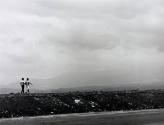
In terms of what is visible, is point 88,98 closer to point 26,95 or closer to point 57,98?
point 57,98

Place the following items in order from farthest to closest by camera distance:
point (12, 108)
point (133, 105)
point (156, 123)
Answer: point (133, 105), point (12, 108), point (156, 123)

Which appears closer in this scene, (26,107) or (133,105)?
(26,107)

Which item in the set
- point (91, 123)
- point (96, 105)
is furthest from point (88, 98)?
point (91, 123)


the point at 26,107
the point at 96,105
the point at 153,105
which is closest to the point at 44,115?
the point at 26,107

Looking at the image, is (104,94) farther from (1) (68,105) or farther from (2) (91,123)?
(2) (91,123)

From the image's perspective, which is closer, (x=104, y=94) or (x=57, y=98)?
(x=57, y=98)

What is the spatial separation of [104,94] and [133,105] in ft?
16.8

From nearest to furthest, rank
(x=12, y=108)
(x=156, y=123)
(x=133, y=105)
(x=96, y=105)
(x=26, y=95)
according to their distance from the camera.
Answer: (x=156, y=123) → (x=12, y=108) → (x=26, y=95) → (x=96, y=105) → (x=133, y=105)

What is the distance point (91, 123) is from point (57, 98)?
68.6 ft

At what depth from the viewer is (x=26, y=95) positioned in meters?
61.9

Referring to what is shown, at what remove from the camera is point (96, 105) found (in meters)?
66.6

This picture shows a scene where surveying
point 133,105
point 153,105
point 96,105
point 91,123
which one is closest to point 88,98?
point 96,105

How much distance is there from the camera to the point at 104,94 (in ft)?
238

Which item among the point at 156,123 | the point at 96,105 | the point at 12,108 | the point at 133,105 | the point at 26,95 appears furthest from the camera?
the point at 133,105
